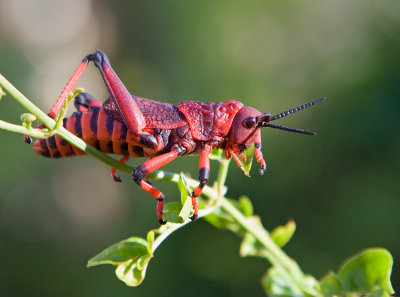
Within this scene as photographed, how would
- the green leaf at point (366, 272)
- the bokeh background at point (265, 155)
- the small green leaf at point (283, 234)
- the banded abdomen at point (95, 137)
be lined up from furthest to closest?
the bokeh background at point (265, 155)
the small green leaf at point (283, 234)
the banded abdomen at point (95, 137)
the green leaf at point (366, 272)

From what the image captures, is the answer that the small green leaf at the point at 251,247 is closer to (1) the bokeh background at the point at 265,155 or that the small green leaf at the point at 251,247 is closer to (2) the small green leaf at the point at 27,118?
(2) the small green leaf at the point at 27,118

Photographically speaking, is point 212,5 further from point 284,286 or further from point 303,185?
point 284,286

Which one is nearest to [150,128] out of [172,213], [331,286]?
[172,213]

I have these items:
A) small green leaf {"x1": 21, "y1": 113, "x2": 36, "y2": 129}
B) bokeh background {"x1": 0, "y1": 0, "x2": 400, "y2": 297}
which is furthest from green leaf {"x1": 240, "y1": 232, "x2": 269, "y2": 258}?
bokeh background {"x1": 0, "y1": 0, "x2": 400, "y2": 297}

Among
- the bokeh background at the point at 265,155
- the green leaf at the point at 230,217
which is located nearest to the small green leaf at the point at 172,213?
the green leaf at the point at 230,217

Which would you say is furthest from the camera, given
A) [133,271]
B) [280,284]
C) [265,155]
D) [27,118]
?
[265,155]

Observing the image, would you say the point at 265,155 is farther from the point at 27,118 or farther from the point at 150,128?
the point at 27,118

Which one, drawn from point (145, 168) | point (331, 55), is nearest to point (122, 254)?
point (145, 168)
